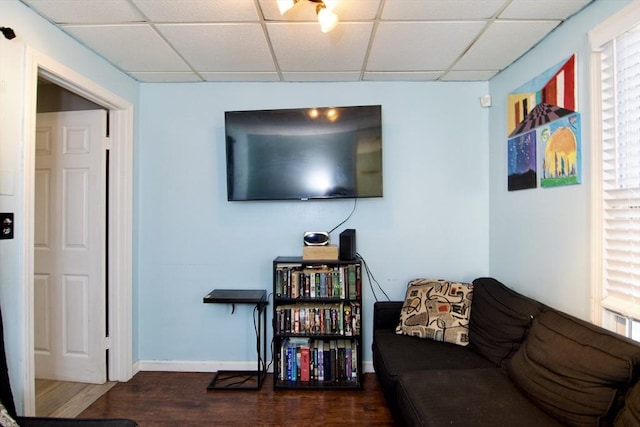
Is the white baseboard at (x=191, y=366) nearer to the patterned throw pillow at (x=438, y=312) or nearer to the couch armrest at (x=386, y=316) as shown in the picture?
the couch armrest at (x=386, y=316)

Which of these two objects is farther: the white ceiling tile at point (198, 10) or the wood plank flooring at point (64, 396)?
the wood plank flooring at point (64, 396)

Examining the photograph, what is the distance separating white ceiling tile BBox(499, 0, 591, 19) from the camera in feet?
5.49

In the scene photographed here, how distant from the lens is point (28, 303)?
169cm

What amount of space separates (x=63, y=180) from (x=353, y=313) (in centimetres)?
248

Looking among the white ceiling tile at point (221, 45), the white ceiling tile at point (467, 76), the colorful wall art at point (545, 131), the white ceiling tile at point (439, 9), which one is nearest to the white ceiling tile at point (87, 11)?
the white ceiling tile at point (221, 45)

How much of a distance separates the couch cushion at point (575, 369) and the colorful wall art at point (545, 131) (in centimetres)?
83

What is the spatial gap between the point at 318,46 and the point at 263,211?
1.32 m

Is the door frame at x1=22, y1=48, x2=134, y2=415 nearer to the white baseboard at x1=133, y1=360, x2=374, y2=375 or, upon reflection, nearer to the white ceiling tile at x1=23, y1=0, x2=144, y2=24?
the white baseboard at x1=133, y1=360, x2=374, y2=375

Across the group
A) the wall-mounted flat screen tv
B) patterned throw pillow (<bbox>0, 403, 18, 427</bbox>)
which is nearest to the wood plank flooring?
patterned throw pillow (<bbox>0, 403, 18, 427</bbox>)

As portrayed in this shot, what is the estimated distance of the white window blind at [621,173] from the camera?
143 centimetres

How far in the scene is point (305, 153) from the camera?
2494mm

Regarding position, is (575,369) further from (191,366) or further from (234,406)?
(191,366)

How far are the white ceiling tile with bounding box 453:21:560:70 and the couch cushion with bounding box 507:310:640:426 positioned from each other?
5.40ft

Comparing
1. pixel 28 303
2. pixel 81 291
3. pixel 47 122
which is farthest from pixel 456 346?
pixel 47 122
